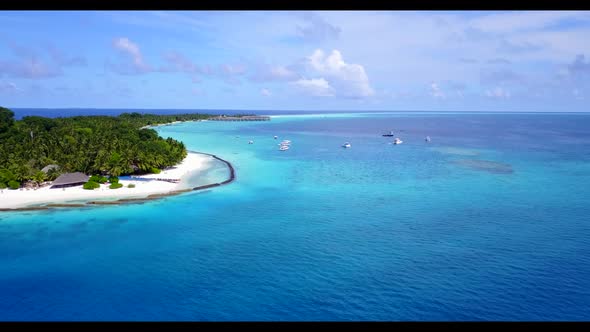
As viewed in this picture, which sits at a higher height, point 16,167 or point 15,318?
point 16,167

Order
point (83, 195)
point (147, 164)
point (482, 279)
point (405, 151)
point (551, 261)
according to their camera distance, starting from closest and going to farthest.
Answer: point (482, 279) < point (551, 261) < point (83, 195) < point (147, 164) < point (405, 151)

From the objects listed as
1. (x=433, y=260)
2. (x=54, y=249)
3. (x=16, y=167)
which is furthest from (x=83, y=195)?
(x=433, y=260)

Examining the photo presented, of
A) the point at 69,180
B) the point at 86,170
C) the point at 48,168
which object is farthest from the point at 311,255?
the point at 48,168

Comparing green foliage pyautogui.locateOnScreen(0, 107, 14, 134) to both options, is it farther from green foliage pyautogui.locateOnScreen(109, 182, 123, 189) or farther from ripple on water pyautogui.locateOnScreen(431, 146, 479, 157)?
ripple on water pyautogui.locateOnScreen(431, 146, 479, 157)

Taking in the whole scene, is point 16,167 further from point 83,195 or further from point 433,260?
point 433,260

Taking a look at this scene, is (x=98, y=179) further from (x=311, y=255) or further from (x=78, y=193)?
(x=311, y=255)
